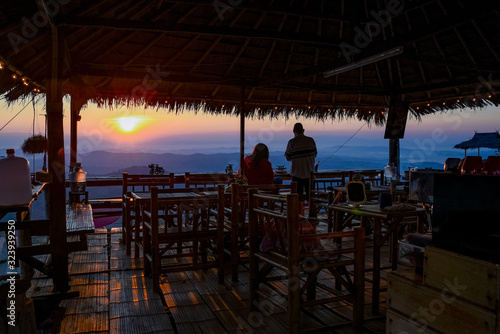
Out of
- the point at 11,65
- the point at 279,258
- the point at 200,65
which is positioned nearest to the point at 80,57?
the point at 11,65

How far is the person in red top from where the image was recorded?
15.4 feet

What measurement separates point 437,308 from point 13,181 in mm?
3031

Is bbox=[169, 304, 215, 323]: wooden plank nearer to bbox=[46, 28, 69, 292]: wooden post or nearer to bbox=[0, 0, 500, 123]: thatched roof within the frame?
bbox=[46, 28, 69, 292]: wooden post

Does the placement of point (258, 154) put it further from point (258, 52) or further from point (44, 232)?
point (258, 52)

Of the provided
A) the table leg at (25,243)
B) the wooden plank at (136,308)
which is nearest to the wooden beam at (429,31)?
the wooden plank at (136,308)

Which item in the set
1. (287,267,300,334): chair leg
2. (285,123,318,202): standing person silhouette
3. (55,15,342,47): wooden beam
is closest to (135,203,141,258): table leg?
(55,15,342,47): wooden beam

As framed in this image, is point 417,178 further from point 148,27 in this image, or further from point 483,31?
point 483,31

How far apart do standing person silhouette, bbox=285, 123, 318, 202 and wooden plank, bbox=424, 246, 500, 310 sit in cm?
424

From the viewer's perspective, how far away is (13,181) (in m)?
3.10

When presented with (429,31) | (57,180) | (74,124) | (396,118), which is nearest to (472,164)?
(429,31)

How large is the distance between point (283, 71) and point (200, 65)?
1685 millimetres

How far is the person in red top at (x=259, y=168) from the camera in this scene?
15.4 ft

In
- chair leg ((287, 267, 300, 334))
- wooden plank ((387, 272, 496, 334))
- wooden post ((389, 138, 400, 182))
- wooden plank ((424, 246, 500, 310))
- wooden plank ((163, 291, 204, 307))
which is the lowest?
wooden plank ((163, 291, 204, 307))

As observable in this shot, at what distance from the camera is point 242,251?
4.71 meters
